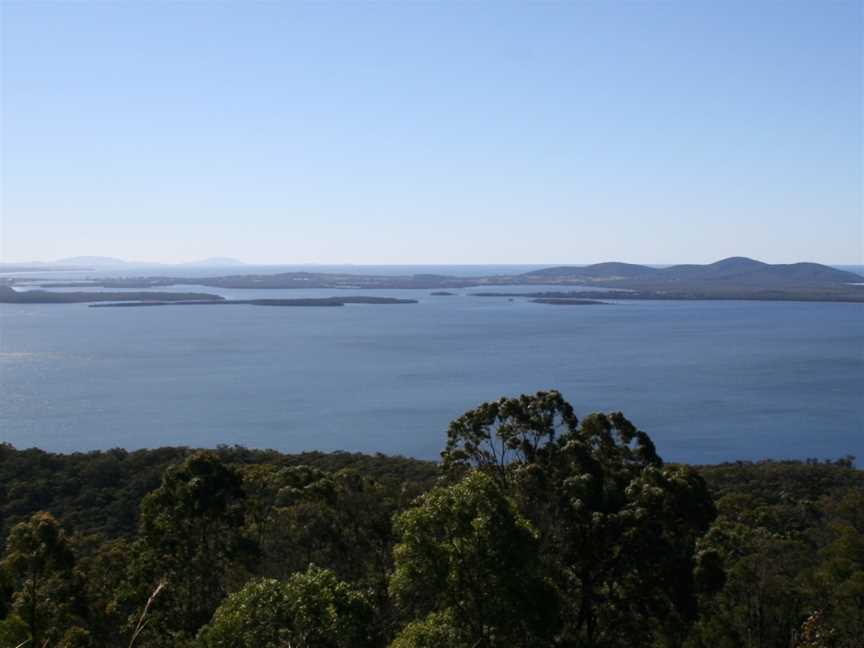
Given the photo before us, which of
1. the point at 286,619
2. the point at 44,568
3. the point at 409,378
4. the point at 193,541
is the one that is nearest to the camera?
the point at 286,619

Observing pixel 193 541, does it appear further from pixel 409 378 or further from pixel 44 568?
pixel 409 378

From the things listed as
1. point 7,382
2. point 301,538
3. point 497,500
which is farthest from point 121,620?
point 7,382

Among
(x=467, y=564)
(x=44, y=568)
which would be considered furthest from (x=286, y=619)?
(x=44, y=568)

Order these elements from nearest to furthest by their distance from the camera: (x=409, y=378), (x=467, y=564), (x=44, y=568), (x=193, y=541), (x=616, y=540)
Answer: (x=467, y=564) < (x=616, y=540) < (x=44, y=568) < (x=193, y=541) < (x=409, y=378)

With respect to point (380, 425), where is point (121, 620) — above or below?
above

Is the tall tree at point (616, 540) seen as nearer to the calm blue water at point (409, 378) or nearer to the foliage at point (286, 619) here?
the foliage at point (286, 619)

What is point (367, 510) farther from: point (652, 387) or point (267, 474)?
point (652, 387)
